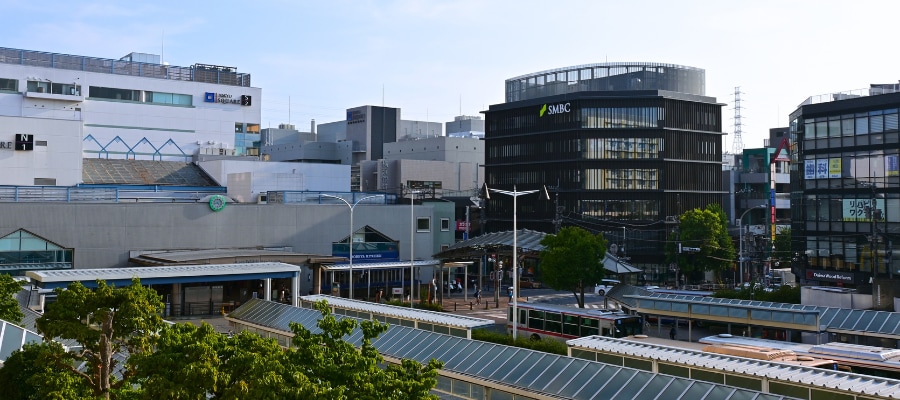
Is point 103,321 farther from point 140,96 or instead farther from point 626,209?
point 626,209

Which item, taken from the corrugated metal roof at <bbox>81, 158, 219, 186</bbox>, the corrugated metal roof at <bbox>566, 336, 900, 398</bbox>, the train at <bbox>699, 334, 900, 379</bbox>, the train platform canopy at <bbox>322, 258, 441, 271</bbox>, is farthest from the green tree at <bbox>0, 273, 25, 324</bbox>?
the corrugated metal roof at <bbox>81, 158, 219, 186</bbox>

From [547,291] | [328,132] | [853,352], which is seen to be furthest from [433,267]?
[328,132]

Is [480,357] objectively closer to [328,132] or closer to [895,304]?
[895,304]

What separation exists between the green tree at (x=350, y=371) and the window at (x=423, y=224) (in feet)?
180

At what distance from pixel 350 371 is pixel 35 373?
22.4ft

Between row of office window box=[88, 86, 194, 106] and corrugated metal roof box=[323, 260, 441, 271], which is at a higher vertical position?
row of office window box=[88, 86, 194, 106]

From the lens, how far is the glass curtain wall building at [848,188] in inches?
2181

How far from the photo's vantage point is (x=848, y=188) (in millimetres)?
58250

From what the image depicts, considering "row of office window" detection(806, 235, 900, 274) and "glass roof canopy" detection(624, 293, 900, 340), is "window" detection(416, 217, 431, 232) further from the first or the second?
"glass roof canopy" detection(624, 293, 900, 340)

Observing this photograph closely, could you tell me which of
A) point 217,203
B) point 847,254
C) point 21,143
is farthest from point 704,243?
point 21,143

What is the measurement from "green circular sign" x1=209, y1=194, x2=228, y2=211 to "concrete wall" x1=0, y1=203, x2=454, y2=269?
18.5 inches

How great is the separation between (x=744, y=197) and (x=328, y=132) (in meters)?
80.2

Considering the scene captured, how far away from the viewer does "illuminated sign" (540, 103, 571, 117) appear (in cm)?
9731

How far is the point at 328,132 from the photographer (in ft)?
525
